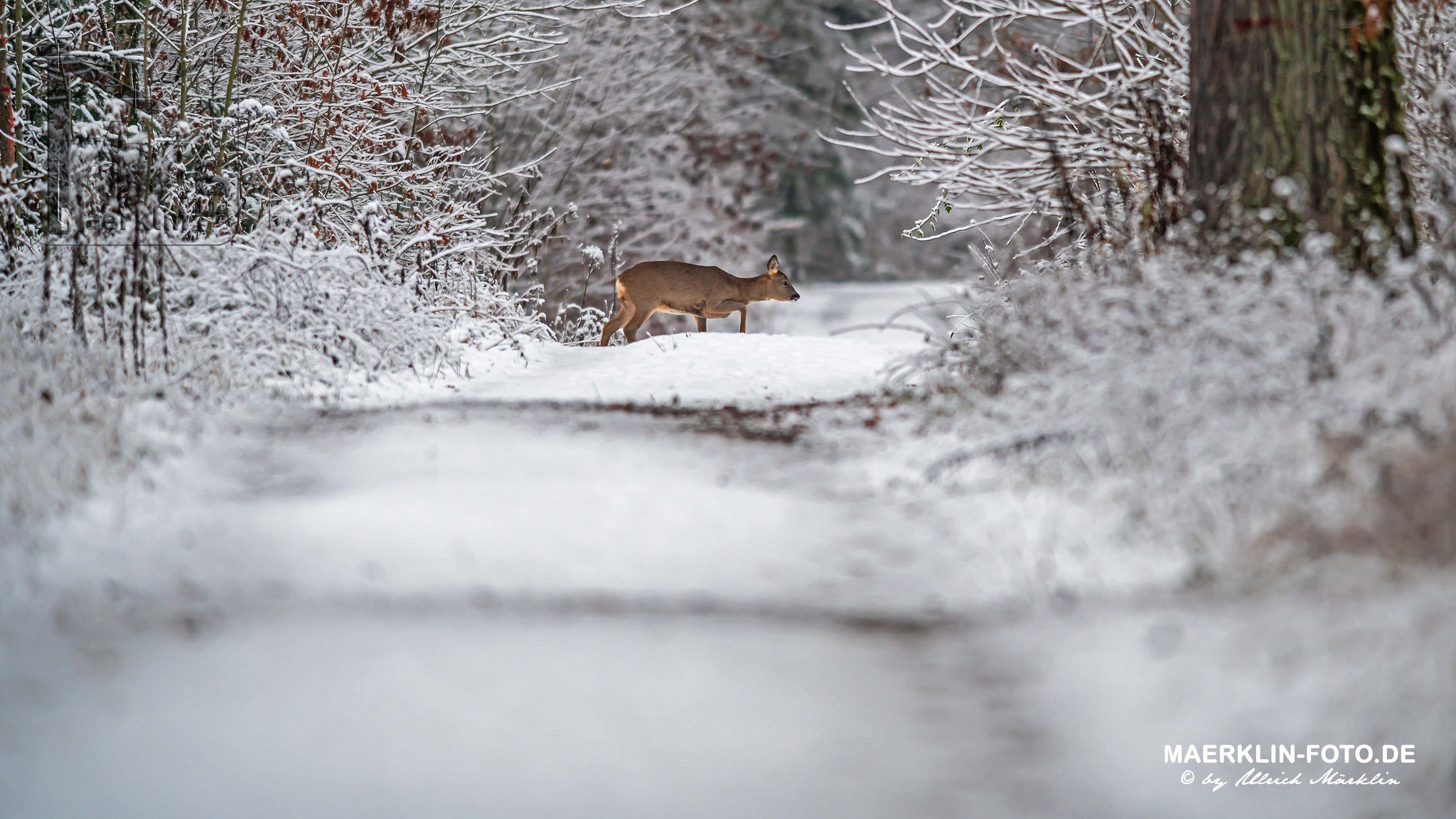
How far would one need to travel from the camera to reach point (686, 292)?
12.7m

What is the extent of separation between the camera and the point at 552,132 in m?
16.4

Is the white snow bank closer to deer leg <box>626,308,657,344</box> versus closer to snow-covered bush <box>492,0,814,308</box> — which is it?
deer leg <box>626,308,657,344</box>

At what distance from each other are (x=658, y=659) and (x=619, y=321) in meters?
9.40

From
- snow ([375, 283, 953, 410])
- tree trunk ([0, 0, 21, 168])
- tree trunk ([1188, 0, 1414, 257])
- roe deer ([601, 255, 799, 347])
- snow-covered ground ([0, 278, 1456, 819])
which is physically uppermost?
tree trunk ([0, 0, 21, 168])

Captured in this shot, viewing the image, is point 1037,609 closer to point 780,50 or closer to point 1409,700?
point 1409,700

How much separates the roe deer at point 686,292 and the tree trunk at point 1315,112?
7014 millimetres

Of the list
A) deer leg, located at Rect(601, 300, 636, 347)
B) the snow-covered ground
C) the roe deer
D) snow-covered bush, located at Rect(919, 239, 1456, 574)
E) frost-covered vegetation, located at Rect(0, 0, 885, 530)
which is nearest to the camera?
the snow-covered ground

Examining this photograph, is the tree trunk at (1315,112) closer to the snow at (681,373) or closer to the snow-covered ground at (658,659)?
the snow at (681,373)

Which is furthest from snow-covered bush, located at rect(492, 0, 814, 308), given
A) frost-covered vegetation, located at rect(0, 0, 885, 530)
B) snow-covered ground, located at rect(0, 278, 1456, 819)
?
snow-covered ground, located at rect(0, 278, 1456, 819)

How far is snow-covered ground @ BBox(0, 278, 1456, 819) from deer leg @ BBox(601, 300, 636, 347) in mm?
7611

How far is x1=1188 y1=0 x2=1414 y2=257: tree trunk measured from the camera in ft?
17.2

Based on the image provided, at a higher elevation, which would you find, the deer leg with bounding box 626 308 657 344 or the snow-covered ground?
the deer leg with bounding box 626 308 657 344

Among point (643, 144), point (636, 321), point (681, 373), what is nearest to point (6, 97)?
point (681, 373)

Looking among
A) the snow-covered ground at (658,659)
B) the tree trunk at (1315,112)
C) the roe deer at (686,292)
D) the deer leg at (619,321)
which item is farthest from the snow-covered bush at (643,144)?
the snow-covered ground at (658,659)
